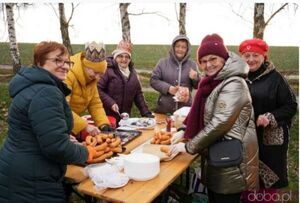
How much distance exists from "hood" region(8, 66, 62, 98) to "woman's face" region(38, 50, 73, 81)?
6 centimetres

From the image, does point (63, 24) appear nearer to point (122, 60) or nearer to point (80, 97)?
point (122, 60)

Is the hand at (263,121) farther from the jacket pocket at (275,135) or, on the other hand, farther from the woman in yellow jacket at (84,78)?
the woman in yellow jacket at (84,78)

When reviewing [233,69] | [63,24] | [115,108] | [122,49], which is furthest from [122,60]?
[63,24]

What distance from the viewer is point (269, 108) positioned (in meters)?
2.90

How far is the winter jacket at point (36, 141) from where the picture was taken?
6.03ft

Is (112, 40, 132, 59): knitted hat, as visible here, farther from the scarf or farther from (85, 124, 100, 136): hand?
the scarf

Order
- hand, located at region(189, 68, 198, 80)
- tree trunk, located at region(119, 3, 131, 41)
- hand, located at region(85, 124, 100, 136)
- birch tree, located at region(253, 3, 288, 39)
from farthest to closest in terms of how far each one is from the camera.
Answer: tree trunk, located at region(119, 3, 131, 41)
birch tree, located at region(253, 3, 288, 39)
hand, located at region(189, 68, 198, 80)
hand, located at region(85, 124, 100, 136)

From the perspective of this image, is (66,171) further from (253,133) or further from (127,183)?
(253,133)

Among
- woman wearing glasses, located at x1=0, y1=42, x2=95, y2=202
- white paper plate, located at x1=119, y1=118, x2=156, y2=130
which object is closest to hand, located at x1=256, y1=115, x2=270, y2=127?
white paper plate, located at x1=119, y1=118, x2=156, y2=130

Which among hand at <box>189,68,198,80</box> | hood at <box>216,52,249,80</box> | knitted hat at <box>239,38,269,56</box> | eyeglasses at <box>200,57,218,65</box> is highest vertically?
knitted hat at <box>239,38,269,56</box>

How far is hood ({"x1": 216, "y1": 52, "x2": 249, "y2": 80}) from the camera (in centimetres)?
226

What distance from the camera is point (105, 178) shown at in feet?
6.79

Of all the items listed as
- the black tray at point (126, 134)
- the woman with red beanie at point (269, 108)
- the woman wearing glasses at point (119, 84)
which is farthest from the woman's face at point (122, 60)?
the woman with red beanie at point (269, 108)

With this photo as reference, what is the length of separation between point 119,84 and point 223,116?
5.74ft
